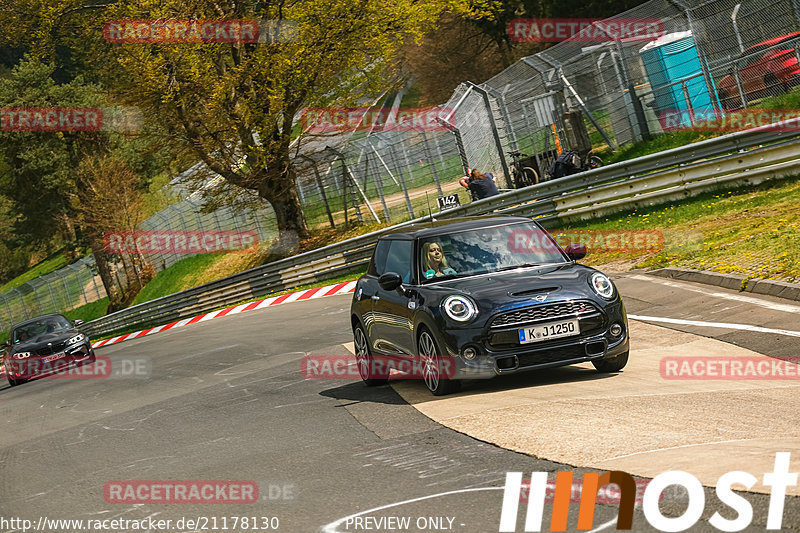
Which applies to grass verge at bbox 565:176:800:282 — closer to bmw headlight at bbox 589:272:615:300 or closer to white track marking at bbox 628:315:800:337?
white track marking at bbox 628:315:800:337

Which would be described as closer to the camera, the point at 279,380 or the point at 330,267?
the point at 279,380

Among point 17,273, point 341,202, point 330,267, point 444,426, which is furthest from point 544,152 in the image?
point 17,273

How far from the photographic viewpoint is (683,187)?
19469 mm

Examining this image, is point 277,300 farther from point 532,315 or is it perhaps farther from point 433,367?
point 532,315

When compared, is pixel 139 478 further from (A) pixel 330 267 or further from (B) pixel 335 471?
(A) pixel 330 267

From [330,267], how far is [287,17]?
9.20 m

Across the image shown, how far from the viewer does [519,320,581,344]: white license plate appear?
868cm

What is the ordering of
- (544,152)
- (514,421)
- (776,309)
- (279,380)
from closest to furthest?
(514,421), (776,309), (279,380), (544,152)

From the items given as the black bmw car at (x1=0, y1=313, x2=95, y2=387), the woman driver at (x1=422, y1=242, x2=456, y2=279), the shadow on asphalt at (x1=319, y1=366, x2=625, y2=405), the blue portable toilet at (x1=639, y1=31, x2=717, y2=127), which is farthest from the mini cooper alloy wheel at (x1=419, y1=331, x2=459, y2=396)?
the blue portable toilet at (x1=639, y1=31, x2=717, y2=127)

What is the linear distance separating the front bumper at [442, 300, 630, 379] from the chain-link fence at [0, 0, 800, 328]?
492 inches

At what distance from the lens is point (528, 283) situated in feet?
29.5

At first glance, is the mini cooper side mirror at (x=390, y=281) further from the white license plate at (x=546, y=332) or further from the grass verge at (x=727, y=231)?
the grass verge at (x=727, y=231)

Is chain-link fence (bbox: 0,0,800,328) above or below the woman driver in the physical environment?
above

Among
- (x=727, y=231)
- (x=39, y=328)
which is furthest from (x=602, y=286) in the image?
(x=39, y=328)
